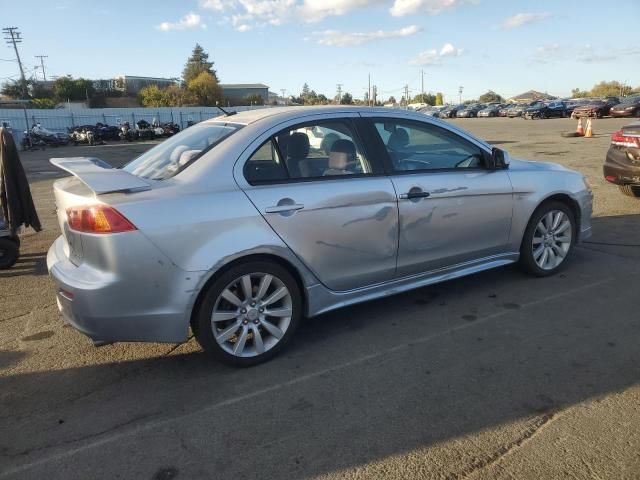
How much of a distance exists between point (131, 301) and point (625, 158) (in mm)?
7379

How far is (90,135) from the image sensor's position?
33.8m

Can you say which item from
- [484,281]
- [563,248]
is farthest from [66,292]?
[563,248]

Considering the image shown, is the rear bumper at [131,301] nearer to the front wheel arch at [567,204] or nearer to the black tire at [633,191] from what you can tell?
the front wheel arch at [567,204]

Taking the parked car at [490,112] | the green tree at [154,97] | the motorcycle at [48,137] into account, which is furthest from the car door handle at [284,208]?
the green tree at [154,97]

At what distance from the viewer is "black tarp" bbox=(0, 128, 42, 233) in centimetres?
568

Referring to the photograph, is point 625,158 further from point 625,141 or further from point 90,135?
point 90,135

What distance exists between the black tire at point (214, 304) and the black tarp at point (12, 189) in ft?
12.1

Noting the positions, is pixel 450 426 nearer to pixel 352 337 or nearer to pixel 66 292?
pixel 352 337

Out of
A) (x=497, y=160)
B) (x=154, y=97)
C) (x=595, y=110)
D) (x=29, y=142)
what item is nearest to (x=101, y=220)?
(x=497, y=160)

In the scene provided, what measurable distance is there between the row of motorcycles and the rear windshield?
30700 mm

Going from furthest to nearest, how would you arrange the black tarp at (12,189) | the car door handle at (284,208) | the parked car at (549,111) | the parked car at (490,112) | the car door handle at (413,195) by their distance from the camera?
1. the parked car at (490,112)
2. the parked car at (549,111)
3. the black tarp at (12,189)
4. the car door handle at (413,195)
5. the car door handle at (284,208)

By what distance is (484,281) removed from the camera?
4.82 metres

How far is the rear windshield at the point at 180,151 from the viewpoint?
3.46m

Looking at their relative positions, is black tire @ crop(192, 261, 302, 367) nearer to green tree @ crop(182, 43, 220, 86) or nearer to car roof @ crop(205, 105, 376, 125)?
car roof @ crop(205, 105, 376, 125)
